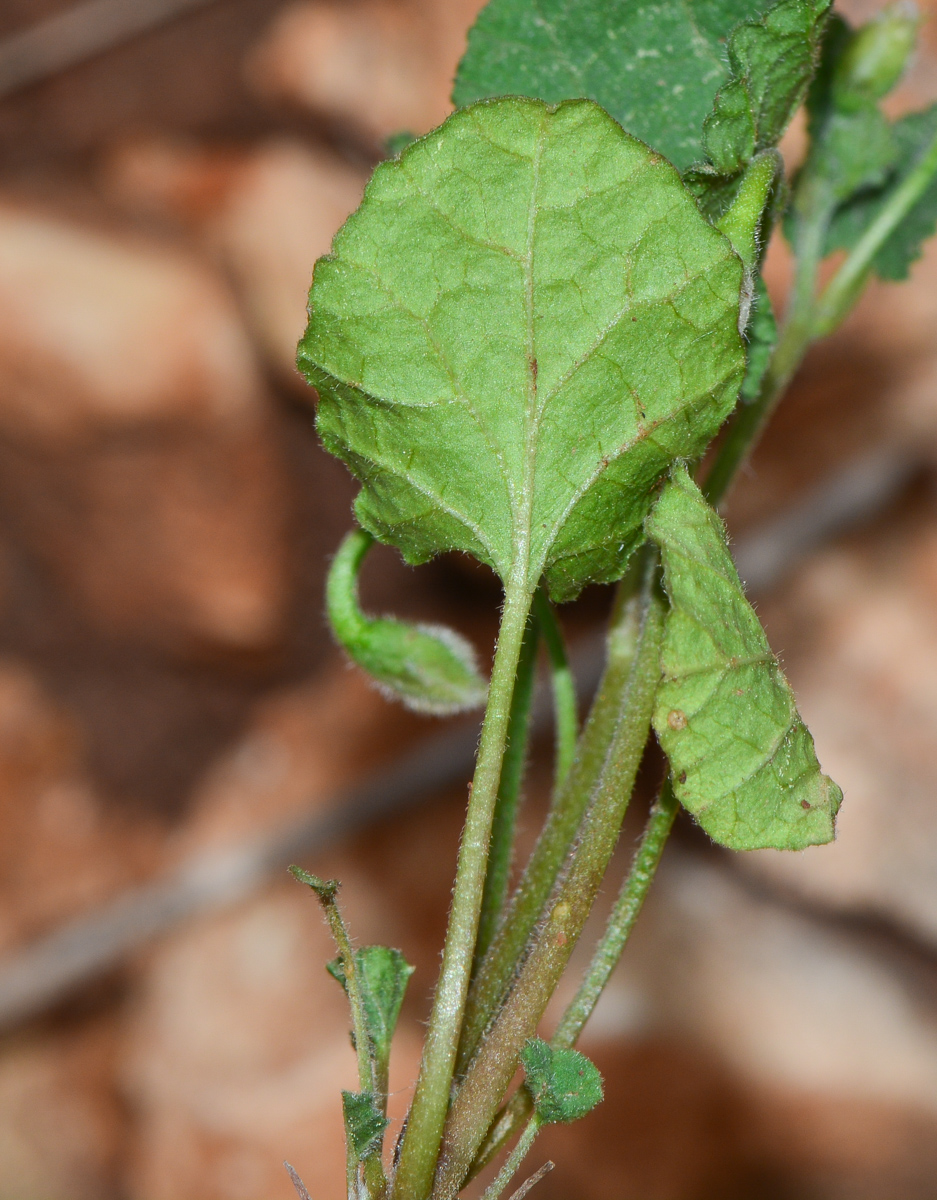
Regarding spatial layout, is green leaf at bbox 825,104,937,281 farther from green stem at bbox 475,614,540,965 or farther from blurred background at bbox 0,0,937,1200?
blurred background at bbox 0,0,937,1200

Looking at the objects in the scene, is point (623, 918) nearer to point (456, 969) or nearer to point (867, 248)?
point (456, 969)

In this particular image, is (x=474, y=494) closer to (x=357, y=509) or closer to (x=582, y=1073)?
(x=357, y=509)

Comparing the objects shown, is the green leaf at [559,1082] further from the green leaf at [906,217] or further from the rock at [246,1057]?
the rock at [246,1057]

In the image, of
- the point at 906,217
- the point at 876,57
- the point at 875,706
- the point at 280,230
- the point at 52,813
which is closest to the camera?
the point at 876,57

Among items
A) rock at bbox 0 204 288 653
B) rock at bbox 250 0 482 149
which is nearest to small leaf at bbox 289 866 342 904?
rock at bbox 0 204 288 653

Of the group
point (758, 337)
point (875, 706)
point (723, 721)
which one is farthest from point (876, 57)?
point (875, 706)

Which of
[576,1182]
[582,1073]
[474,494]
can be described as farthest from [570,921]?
[576,1182]
